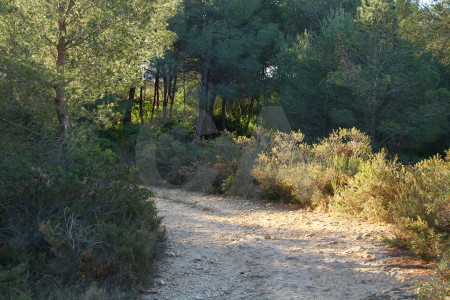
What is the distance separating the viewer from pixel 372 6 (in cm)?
1691

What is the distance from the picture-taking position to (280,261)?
241 inches

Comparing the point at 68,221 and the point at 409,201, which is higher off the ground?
the point at 409,201

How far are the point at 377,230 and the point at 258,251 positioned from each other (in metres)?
1.97

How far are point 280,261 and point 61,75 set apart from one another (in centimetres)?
498

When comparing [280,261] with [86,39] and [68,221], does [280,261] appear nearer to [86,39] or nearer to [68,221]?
[68,221]

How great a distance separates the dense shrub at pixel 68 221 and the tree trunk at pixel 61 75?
165 cm

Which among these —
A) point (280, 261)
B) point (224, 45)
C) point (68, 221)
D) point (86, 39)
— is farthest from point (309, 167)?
point (224, 45)

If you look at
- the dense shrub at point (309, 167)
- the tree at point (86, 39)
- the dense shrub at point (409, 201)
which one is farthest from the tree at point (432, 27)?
the tree at point (86, 39)

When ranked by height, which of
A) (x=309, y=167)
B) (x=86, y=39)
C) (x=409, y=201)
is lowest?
(x=409, y=201)

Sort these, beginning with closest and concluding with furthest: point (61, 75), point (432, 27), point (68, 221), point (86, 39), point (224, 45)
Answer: point (68, 221) < point (432, 27) < point (61, 75) < point (86, 39) < point (224, 45)

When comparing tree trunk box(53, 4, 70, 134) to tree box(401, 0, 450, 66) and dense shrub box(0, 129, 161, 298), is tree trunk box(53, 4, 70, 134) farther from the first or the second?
tree box(401, 0, 450, 66)

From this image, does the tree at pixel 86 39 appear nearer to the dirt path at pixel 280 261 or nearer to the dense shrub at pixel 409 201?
the dirt path at pixel 280 261

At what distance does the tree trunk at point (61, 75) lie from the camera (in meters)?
8.02

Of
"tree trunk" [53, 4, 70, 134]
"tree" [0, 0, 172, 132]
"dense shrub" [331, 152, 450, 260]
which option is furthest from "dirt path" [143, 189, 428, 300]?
"tree" [0, 0, 172, 132]
